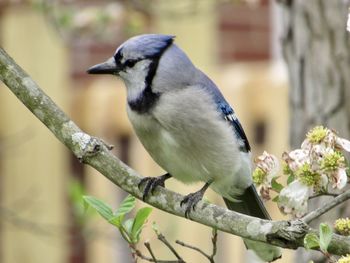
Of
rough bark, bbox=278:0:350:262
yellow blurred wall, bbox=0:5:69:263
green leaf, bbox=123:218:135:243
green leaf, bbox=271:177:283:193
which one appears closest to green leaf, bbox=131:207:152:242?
green leaf, bbox=123:218:135:243

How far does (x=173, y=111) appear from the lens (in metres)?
2.80

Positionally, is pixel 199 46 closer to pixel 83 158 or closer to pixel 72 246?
pixel 72 246

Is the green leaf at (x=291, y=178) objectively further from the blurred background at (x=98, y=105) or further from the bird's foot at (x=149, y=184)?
the blurred background at (x=98, y=105)

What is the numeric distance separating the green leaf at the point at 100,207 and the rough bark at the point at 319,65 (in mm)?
811

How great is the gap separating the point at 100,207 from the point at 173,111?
49 centimetres

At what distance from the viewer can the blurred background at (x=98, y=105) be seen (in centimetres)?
463

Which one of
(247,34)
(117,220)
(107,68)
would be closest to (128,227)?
(117,220)

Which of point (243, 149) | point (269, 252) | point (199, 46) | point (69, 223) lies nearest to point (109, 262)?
point (69, 223)

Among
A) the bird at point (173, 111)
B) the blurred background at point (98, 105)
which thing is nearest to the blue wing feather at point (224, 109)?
the bird at point (173, 111)

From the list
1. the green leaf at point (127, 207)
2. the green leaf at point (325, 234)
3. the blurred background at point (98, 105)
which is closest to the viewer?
the green leaf at point (325, 234)

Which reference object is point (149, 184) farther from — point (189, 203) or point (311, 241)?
point (311, 241)

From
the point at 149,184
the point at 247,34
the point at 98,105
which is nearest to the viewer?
the point at 149,184

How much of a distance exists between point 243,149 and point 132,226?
2.49 feet

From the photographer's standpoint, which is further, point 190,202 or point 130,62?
point 130,62
